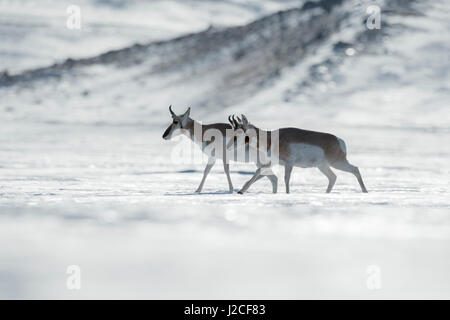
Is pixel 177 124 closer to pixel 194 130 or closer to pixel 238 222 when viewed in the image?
pixel 194 130

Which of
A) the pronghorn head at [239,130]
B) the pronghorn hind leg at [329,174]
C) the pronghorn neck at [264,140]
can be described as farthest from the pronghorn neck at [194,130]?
the pronghorn hind leg at [329,174]

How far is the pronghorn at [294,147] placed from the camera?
366 inches

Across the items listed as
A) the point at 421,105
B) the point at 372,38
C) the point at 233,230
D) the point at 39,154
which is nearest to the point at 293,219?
the point at 233,230

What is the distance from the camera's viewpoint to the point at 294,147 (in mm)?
9273

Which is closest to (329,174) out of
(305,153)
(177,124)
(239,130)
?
(305,153)

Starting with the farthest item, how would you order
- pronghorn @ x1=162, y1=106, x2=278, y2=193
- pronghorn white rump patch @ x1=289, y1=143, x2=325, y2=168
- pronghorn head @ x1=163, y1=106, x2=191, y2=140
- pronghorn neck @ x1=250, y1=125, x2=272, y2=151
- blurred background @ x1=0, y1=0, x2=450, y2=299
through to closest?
pronghorn head @ x1=163, y1=106, x2=191, y2=140 < pronghorn @ x1=162, y1=106, x2=278, y2=193 < pronghorn neck @ x1=250, y1=125, x2=272, y2=151 < pronghorn white rump patch @ x1=289, y1=143, x2=325, y2=168 < blurred background @ x1=0, y1=0, x2=450, y2=299

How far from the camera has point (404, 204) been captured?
812 cm

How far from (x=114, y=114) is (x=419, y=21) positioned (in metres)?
26.2

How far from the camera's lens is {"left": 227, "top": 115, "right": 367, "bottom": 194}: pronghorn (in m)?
9.29

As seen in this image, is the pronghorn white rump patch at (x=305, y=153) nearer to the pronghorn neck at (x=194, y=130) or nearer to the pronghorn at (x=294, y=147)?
the pronghorn at (x=294, y=147)

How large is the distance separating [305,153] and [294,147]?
0.17 meters

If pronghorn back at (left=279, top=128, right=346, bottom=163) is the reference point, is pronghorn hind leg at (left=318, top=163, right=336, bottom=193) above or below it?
below

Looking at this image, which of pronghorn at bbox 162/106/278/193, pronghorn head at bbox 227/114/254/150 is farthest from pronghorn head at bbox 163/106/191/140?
pronghorn head at bbox 227/114/254/150

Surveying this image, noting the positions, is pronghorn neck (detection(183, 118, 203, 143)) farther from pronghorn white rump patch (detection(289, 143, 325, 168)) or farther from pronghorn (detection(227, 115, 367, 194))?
pronghorn white rump patch (detection(289, 143, 325, 168))
